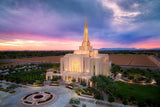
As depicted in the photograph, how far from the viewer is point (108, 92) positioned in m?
22.9

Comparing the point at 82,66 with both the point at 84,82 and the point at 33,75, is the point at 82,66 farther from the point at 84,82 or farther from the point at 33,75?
the point at 33,75

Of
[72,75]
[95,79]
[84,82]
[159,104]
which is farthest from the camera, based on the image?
[72,75]

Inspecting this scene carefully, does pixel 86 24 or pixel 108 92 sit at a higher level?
pixel 86 24

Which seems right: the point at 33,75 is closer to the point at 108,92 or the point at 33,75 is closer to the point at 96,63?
the point at 96,63

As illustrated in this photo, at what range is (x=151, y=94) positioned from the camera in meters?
21.6

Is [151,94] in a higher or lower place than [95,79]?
lower

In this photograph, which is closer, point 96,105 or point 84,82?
point 96,105

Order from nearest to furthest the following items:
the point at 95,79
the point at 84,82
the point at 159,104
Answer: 1. the point at 159,104
2. the point at 95,79
3. the point at 84,82

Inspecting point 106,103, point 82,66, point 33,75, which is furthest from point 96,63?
point 33,75

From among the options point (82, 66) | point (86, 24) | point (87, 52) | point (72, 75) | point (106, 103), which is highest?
point (86, 24)

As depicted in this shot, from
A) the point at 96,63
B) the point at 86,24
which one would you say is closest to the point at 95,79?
the point at 96,63

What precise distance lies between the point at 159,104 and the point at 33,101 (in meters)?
23.8

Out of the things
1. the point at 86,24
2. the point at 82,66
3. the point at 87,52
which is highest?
the point at 86,24

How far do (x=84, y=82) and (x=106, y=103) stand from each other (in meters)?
9.58
